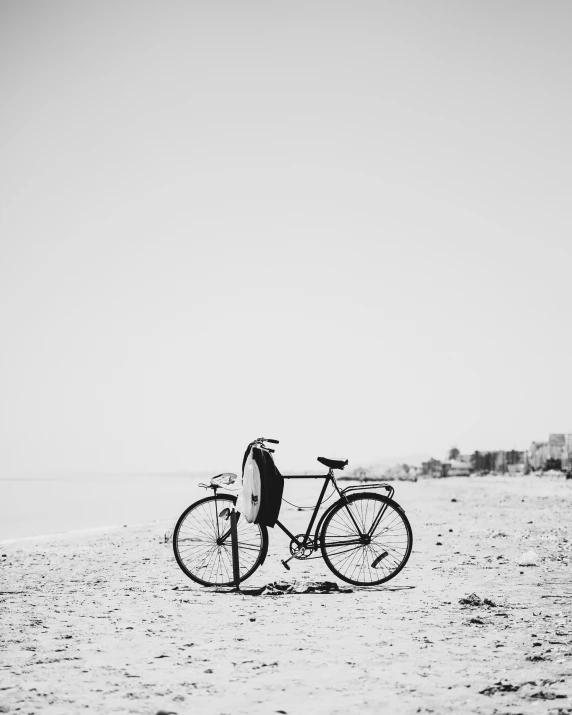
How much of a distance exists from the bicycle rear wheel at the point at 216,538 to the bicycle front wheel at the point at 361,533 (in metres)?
0.79

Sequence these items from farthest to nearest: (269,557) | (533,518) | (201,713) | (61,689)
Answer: (533,518) → (269,557) → (61,689) → (201,713)

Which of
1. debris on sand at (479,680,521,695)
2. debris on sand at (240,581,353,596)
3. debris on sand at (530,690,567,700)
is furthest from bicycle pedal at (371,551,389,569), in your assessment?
debris on sand at (530,690,567,700)

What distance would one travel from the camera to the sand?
155 inches

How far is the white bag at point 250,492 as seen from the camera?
748 centimetres

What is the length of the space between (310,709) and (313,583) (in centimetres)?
404

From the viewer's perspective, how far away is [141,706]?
3.81 m

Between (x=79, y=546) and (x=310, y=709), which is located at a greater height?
(x=310, y=709)

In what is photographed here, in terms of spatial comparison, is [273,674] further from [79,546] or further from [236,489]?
[79,546]

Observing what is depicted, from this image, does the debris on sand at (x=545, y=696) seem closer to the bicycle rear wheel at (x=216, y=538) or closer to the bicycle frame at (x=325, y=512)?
the bicycle frame at (x=325, y=512)

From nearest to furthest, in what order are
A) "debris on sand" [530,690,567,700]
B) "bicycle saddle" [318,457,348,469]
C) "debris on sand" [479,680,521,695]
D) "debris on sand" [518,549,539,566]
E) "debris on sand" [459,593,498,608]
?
1. "debris on sand" [530,690,567,700]
2. "debris on sand" [479,680,521,695]
3. "debris on sand" [459,593,498,608]
4. "bicycle saddle" [318,457,348,469]
5. "debris on sand" [518,549,539,566]

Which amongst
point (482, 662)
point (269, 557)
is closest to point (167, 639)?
point (482, 662)

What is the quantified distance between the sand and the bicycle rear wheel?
301mm

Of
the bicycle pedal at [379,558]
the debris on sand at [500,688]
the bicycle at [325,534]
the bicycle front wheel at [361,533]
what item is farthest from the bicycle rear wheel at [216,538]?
the debris on sand at [500,688]

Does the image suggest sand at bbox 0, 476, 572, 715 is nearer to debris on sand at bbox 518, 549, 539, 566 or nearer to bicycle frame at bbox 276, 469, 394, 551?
debris on sand at bbox 518, 549, 539, 566
